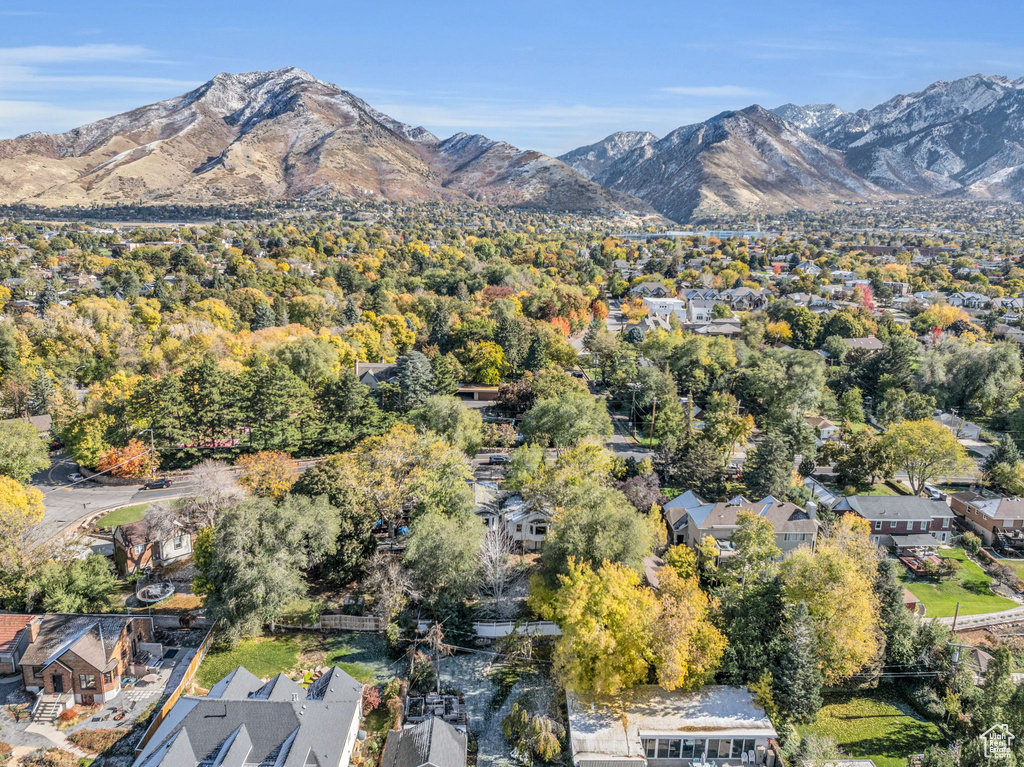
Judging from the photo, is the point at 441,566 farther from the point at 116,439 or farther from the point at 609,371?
the point at 609,371

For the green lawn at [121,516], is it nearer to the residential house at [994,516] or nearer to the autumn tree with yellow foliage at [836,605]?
the autumn tree with yellow foliage at [836,605]

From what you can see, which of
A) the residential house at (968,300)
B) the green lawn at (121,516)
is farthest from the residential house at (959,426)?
the green lawn at (121,516)

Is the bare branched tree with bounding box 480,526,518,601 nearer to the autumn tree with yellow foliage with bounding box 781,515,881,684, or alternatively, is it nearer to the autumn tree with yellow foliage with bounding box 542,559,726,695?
the autumn tree with yellow foliage with bounding box 542,559,726,695

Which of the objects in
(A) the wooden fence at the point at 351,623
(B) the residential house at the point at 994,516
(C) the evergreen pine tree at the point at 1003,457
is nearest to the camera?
(A) the wooden fence at the point at 351,623

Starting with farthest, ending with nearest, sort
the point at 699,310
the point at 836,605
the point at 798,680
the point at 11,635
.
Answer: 1. the point at 699,310
2. the point at 11,635
3. the point at 836,605
4. the point at 798,680

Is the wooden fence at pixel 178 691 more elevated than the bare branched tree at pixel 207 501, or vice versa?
the bare branched tree at pixel 207 501

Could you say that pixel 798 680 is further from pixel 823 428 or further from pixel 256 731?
pixel 823 428

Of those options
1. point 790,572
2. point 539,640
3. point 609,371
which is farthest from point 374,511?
point 609,371

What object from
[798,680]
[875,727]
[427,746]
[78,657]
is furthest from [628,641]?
[78,657]
